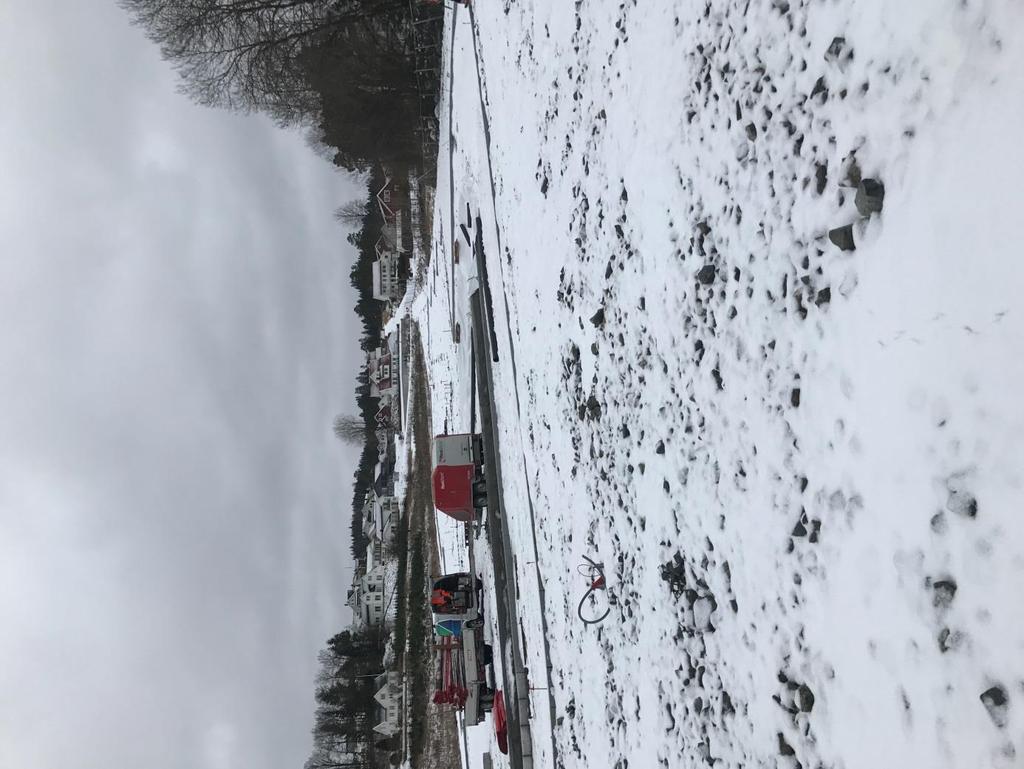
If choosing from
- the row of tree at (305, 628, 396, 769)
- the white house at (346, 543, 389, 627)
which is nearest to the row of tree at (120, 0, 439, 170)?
the white house at (346, 543, 389, 627)

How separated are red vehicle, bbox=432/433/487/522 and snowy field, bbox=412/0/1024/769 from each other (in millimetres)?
4766

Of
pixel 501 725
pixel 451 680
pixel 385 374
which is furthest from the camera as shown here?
pixel 385 374

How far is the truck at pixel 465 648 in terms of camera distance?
36.3ft

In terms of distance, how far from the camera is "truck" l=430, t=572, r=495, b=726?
11062 millimetres

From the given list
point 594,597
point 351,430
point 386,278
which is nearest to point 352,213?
point 386,278

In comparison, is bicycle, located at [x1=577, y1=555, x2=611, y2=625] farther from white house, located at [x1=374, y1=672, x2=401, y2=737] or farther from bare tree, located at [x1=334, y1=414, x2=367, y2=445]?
bare tree, located at [x1=334, y1=414, x2=367, y2=445]

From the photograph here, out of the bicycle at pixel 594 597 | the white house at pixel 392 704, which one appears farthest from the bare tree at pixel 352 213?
the bicycle at pixel 594 597

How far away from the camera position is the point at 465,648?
1112 cm

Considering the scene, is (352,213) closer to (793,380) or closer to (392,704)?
(392,704)

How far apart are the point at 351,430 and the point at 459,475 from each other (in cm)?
4701

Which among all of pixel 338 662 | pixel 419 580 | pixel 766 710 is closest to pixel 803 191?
pixel 766 710

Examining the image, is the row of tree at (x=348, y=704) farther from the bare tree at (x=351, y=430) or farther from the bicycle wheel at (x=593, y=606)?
the bicycle wheel at (x=593, y=606)

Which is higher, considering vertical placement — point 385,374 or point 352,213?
point 352,213

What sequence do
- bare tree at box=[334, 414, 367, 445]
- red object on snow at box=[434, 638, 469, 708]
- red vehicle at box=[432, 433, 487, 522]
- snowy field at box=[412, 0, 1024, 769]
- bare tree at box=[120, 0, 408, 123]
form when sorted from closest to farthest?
snowy field at box=[412, 0, 1024, 769], red vehicle at box=[432, 433, 487, 522], red object on snow at box=[434, 638, 469, 708], bare tree at box=[120, 0, 408, 123], bare tree at box=[334, 414, 367, 445]
